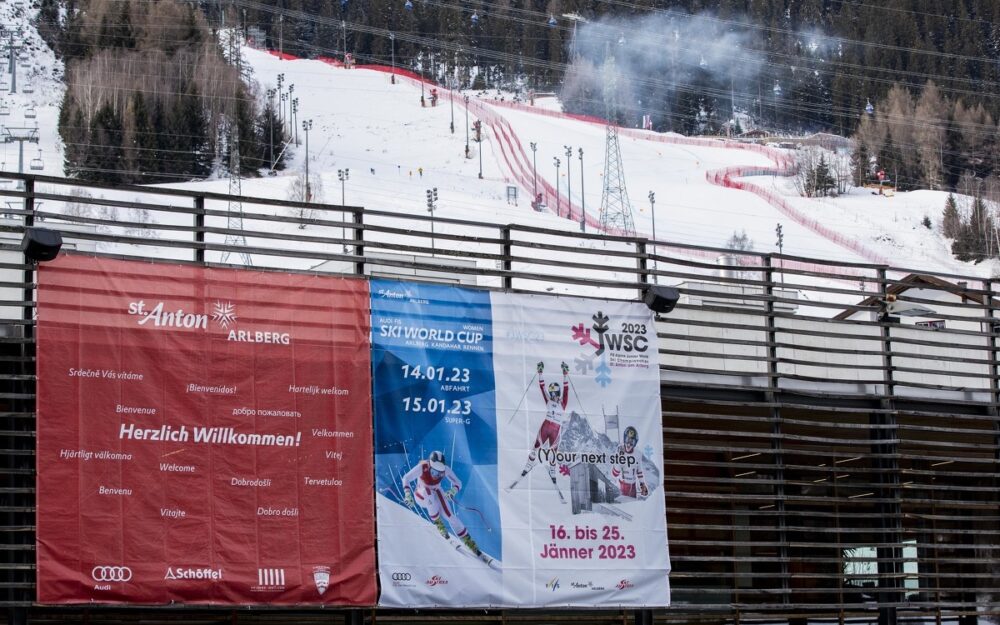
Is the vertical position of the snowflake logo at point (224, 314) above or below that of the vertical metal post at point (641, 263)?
below

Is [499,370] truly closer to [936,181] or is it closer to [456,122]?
[456,122]

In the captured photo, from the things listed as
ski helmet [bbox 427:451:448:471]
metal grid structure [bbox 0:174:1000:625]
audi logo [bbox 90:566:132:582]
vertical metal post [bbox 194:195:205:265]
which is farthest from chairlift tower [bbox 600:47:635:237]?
audi logo [bbox 90:566:132:582]

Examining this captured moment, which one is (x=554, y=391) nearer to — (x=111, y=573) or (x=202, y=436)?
(x=202, y=436)

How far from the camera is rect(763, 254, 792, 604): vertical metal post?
15.1 meters

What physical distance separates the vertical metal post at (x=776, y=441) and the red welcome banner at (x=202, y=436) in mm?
4796

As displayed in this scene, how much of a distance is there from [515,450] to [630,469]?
1.34 metres

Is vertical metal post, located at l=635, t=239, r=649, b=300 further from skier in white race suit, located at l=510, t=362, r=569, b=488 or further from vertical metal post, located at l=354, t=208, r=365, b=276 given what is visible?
vertical metal post, located at l=354, t=208, r=365, b=276

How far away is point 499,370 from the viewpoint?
14023 mm

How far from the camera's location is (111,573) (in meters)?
11.7

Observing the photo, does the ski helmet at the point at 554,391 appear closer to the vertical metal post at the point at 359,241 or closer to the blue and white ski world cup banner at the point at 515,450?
the blue and white ski world cup banner at the point at 515,450

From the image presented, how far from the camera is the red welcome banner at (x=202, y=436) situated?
38.5ft

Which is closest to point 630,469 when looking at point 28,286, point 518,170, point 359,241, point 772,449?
point 772,449

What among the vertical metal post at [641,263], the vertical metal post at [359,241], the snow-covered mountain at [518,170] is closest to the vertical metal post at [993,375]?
the vertical metal post at [641,263]

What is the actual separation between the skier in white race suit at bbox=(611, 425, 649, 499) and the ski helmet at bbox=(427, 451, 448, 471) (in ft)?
6.35
